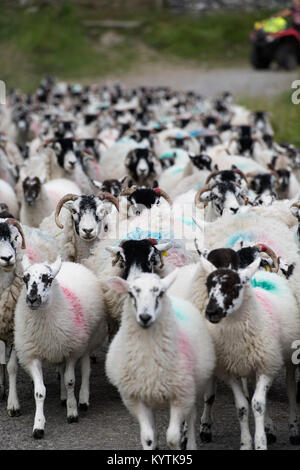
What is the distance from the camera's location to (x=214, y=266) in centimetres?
592

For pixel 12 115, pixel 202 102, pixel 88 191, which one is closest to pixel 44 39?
pixel 202 102

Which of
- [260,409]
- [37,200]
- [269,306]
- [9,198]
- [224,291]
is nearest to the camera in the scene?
[224,291]

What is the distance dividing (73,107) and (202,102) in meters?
3.34

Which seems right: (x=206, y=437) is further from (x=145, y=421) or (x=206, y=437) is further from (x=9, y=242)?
(x=9, y=242)

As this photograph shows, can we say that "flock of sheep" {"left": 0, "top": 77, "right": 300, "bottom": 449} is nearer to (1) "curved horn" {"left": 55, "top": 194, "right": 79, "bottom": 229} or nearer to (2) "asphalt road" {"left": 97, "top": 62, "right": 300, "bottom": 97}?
(1) "curved horn" {"left": 55, "top": 194, "right": 79, "bottom": 229}

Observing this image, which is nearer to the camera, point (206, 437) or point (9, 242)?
point (206, 437)

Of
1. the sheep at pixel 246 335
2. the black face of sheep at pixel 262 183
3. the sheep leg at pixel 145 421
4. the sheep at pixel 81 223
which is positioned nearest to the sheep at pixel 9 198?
the sheep at pixel 81 223

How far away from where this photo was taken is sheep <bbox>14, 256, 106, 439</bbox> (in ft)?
20.6

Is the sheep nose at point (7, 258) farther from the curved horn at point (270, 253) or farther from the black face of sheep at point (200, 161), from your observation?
the black face of sheep at point (200, 161)

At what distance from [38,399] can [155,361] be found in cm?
119

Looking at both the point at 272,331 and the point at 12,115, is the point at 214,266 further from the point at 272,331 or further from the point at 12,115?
the point at 12,115

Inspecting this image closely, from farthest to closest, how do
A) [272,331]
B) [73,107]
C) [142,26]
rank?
[142,26]
[73,107]
[272,331]

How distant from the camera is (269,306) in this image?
6062 mm

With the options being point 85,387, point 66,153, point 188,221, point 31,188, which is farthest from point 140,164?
point 85,387
